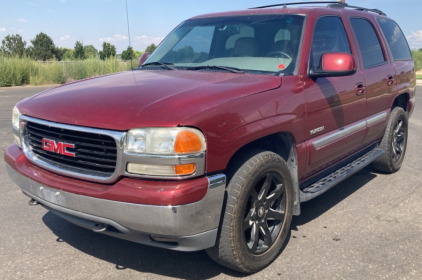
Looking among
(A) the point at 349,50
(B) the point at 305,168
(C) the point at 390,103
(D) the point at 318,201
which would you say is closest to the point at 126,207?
(B) the point at 305,168

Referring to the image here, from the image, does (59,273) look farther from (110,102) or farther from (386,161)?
(386,161)

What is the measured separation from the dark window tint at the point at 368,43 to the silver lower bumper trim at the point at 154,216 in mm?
→ 2792

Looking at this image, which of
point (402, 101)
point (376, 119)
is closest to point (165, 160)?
point (376, 119)

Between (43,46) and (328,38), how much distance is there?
5143 cm

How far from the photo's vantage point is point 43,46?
50.1 meters

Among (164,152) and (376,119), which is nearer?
(164,152)

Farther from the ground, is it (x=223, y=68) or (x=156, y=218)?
(x=223, y=68)

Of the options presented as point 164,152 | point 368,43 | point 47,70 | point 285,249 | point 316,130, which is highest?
point 368,43

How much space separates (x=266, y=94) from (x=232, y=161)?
0.58m

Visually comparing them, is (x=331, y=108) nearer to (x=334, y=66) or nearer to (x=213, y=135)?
(x=334, y=66)

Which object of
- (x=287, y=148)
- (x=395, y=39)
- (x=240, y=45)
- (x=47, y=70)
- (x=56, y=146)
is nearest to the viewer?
(x=56, y=146)

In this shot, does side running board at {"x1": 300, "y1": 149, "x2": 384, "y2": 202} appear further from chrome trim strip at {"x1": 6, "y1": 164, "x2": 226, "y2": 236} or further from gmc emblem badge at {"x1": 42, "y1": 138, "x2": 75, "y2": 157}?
gmc emblem badge at {"x1": 42, "y1": 138, "x2": 75, "y2": 157}

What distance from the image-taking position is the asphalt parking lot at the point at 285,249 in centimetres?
306

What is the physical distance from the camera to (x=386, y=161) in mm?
5324
